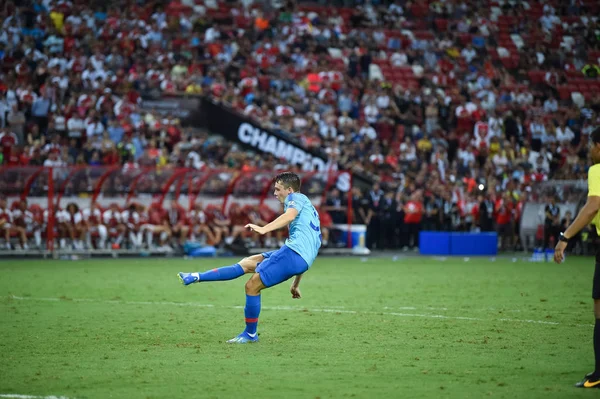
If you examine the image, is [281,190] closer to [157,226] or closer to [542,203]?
[157,226]

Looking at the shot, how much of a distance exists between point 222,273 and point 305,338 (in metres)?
1.22

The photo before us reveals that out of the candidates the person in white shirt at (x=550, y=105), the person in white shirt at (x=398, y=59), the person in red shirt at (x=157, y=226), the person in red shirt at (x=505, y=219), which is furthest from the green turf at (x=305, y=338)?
the person in white shirt at (x=398, y=59)

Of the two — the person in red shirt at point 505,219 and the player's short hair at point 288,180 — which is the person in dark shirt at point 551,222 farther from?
the player's short hair at point 288,180

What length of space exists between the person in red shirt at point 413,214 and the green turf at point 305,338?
9.51 metres

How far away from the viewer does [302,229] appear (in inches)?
396

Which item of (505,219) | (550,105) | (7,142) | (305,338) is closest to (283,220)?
(305,338)

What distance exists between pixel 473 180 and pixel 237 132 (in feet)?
26.2

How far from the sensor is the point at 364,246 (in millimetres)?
27766

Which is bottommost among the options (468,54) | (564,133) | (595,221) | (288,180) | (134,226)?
(134,226)

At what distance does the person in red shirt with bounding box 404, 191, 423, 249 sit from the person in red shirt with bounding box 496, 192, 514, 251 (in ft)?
8.23

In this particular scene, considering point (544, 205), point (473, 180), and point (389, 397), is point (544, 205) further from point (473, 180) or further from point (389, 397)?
point (389, 397)

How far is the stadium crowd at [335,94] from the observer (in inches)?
1107

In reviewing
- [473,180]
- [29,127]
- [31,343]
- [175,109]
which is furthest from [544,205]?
[31,343]

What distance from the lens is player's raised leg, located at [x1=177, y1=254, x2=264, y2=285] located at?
395 inches
